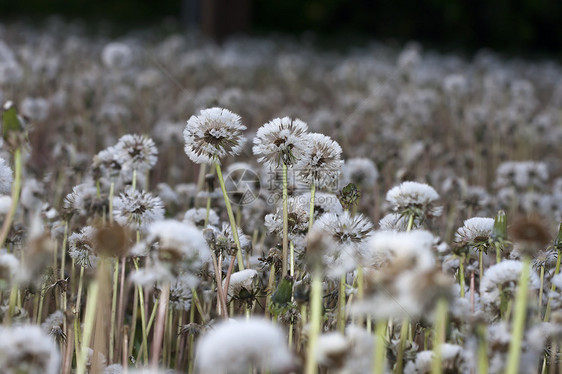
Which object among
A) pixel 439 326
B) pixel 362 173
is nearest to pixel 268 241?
pixel 362 173

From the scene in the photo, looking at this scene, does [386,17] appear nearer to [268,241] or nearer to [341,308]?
[268,241]

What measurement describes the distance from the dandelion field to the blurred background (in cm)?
706

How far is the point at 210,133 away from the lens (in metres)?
1.49

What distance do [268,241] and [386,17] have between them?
35.9 feet

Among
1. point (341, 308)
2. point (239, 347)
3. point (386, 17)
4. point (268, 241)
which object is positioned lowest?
point (239, 347)

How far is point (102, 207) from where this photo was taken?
1.57 m

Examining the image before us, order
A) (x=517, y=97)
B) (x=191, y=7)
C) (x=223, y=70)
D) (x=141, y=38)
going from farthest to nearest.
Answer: (x=191, y=7)
(x=141, y=38)
(x=223, y=70)
(x=517, y=97)

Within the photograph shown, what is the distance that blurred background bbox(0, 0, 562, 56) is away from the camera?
37.8 ft

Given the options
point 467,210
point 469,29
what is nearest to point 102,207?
point 467,210

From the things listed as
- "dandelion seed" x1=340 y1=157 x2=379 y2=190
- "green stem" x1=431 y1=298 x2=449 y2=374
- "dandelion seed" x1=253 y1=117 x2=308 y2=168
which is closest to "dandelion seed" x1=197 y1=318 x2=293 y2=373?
"green stem" x1=431 y1=298 x2=449 y2=374

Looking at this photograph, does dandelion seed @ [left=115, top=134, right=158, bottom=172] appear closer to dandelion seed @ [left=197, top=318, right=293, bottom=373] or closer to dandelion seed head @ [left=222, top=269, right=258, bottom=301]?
dandelion seed head @ [left=222, top=269, right=258, bottom=301]

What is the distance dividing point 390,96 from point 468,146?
112 cm

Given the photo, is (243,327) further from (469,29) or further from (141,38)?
(469,29)

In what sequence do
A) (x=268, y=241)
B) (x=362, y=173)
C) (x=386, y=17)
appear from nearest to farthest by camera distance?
1. (x=268, y=241)
2. (x=362, y=173)
3. (x=386, y=17)
